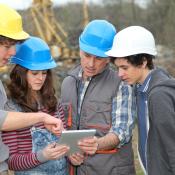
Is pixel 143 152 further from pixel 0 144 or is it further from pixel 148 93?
pixel 0 144

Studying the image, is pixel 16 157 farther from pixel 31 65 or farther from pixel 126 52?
pixel 126 52

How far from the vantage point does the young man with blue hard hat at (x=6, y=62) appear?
2.98 meters

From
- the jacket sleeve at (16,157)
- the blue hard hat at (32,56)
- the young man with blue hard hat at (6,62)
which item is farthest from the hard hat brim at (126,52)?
the jacket sleeve at (16,157)

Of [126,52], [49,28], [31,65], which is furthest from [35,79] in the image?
[49,28]

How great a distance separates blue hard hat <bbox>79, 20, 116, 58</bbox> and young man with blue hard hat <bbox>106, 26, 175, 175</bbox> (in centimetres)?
17

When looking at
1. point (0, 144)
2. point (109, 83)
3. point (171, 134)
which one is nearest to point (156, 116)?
point (171, 134)

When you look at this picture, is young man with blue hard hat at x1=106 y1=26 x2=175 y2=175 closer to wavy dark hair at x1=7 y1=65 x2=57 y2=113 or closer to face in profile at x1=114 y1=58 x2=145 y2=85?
face in profile at x1=114 y1=58 x2=145 y2=85

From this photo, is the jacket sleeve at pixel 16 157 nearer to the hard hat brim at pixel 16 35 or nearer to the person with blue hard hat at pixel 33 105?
the person with blue hard hat at pixel 33 105

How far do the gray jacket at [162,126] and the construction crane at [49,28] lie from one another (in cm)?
1466

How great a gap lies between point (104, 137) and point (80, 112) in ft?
0.87

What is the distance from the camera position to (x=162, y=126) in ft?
9.40

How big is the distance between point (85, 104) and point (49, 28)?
15.8 metres

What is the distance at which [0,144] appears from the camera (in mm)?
3074

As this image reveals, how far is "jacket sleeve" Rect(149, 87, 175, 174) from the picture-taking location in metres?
2.85
